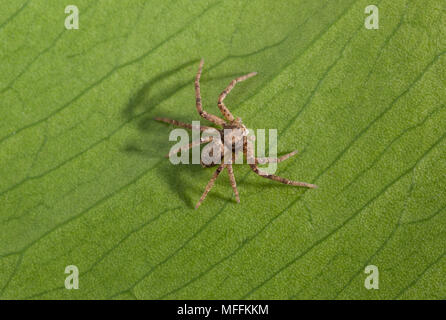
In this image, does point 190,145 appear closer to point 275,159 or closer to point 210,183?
point 210,183

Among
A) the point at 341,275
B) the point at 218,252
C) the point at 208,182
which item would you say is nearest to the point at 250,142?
the point at 208,182

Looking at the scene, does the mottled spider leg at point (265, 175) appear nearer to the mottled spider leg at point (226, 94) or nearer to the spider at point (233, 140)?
the spider at point (233, 140)

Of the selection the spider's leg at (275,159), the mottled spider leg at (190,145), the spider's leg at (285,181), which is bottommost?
the spider's leg at (285,181)

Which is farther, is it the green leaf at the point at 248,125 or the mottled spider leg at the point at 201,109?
the mottled spider leg at the point at 201,109

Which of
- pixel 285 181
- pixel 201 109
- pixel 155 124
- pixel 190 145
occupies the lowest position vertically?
pixel 285 181

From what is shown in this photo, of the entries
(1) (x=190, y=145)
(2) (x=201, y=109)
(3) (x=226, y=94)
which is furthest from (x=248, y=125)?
(1) (x=190, y=145)

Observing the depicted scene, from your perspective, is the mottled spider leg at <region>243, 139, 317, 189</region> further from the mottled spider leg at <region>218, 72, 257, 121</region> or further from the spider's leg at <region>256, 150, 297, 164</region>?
the mottled spider leg at <region>218, 72, 257, 121</region>

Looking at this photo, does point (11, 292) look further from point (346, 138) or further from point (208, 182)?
point (346, 138)

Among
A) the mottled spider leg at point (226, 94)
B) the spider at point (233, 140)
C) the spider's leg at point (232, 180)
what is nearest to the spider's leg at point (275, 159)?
the spider at point (233, 140)
